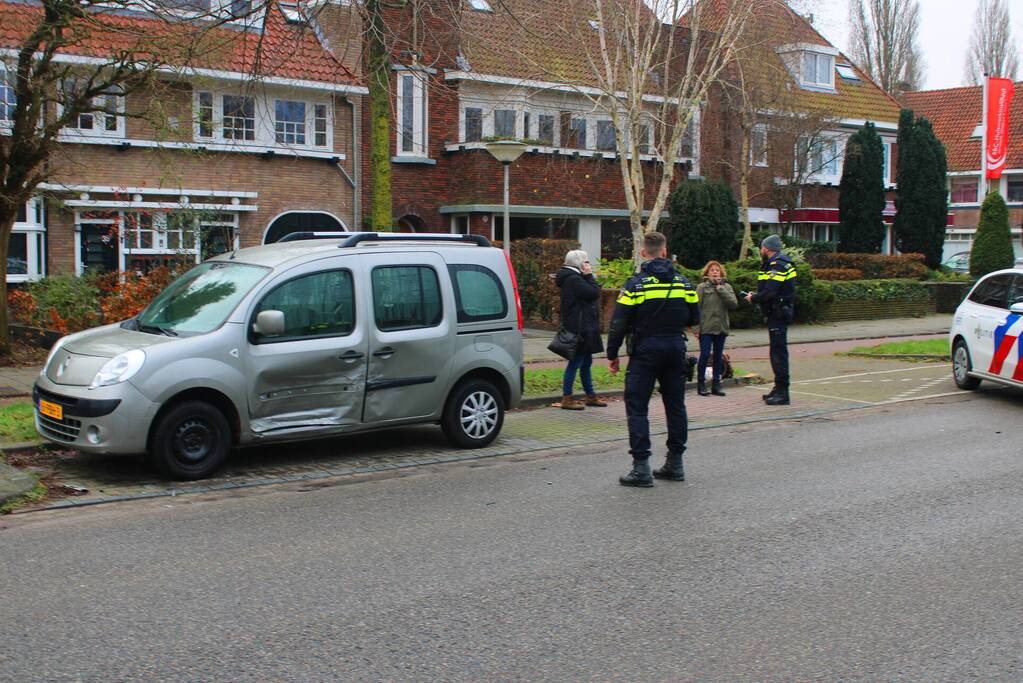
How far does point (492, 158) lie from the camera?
25688mm

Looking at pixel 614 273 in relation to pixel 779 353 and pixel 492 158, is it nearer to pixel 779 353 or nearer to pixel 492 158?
pixel 492 158

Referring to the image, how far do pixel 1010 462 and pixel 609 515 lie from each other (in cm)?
402

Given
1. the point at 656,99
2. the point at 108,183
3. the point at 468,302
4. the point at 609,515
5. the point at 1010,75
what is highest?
the point at 1010,75

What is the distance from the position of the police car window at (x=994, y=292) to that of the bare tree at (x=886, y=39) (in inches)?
1733

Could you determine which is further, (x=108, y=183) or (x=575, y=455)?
(x=108, y=183)

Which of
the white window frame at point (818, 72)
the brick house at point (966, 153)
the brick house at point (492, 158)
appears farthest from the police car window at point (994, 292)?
the brick house at point (966, 153)

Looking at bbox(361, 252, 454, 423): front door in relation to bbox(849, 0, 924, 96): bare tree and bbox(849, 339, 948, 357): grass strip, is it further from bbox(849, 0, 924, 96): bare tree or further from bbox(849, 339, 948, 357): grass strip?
bbox(849, 0, 924, 96): bare tree

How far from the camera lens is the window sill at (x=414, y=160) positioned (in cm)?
2562

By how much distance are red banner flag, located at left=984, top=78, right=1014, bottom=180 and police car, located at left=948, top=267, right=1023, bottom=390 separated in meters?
15.0

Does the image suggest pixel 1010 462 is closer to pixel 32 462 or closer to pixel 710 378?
pixel 710 378

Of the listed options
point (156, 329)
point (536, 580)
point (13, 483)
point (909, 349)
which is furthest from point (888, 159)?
point (536, 580)

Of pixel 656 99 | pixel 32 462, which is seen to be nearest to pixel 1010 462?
pixel 32 462

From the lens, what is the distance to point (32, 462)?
28.8 feet

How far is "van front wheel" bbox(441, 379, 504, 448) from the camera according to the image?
968cm
